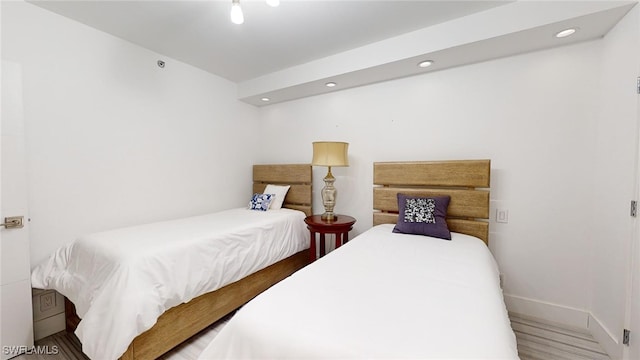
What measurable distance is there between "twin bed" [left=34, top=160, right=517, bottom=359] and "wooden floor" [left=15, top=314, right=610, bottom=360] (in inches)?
4.8

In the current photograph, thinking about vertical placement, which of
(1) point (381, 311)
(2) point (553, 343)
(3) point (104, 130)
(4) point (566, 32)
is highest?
(4) point (566, 32)

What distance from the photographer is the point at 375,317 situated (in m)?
0.94

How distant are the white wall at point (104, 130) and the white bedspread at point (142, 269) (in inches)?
14.3

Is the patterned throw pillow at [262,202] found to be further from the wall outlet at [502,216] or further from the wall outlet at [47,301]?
the wall outlet at [502,216]

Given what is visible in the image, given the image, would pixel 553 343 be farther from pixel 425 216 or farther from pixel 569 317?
pixel 425 216

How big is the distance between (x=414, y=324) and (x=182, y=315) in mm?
1621

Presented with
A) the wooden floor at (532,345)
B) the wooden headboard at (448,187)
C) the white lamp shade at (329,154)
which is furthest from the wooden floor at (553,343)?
the white lamp shade at (329,154)

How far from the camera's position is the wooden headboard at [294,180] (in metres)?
3.16

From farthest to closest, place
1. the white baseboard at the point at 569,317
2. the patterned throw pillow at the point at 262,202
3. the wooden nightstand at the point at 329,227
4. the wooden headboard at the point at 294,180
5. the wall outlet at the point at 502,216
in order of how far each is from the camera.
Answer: the wooden headboard at the point at 294,180 < the patterned throw pillow at the point at 262,202 < the wooden nightstand at the point at 329,227 < the wall outlet at the point at 502,216 < the white baseboard at the point at 569,317

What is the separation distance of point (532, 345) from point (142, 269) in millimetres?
2712

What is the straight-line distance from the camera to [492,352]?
765 millimetres

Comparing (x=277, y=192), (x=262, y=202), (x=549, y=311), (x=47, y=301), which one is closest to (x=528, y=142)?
(x=549, y=311)

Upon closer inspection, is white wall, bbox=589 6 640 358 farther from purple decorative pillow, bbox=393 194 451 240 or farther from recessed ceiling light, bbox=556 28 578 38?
Answer: purple decorative pillow, bbox=393 194 451 240

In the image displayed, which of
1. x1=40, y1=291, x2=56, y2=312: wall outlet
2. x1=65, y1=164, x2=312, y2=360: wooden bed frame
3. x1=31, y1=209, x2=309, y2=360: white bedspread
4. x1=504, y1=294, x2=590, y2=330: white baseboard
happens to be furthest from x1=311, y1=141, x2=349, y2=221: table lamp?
x1=40, y1=291, x2=56, y2=312: wall outlet
